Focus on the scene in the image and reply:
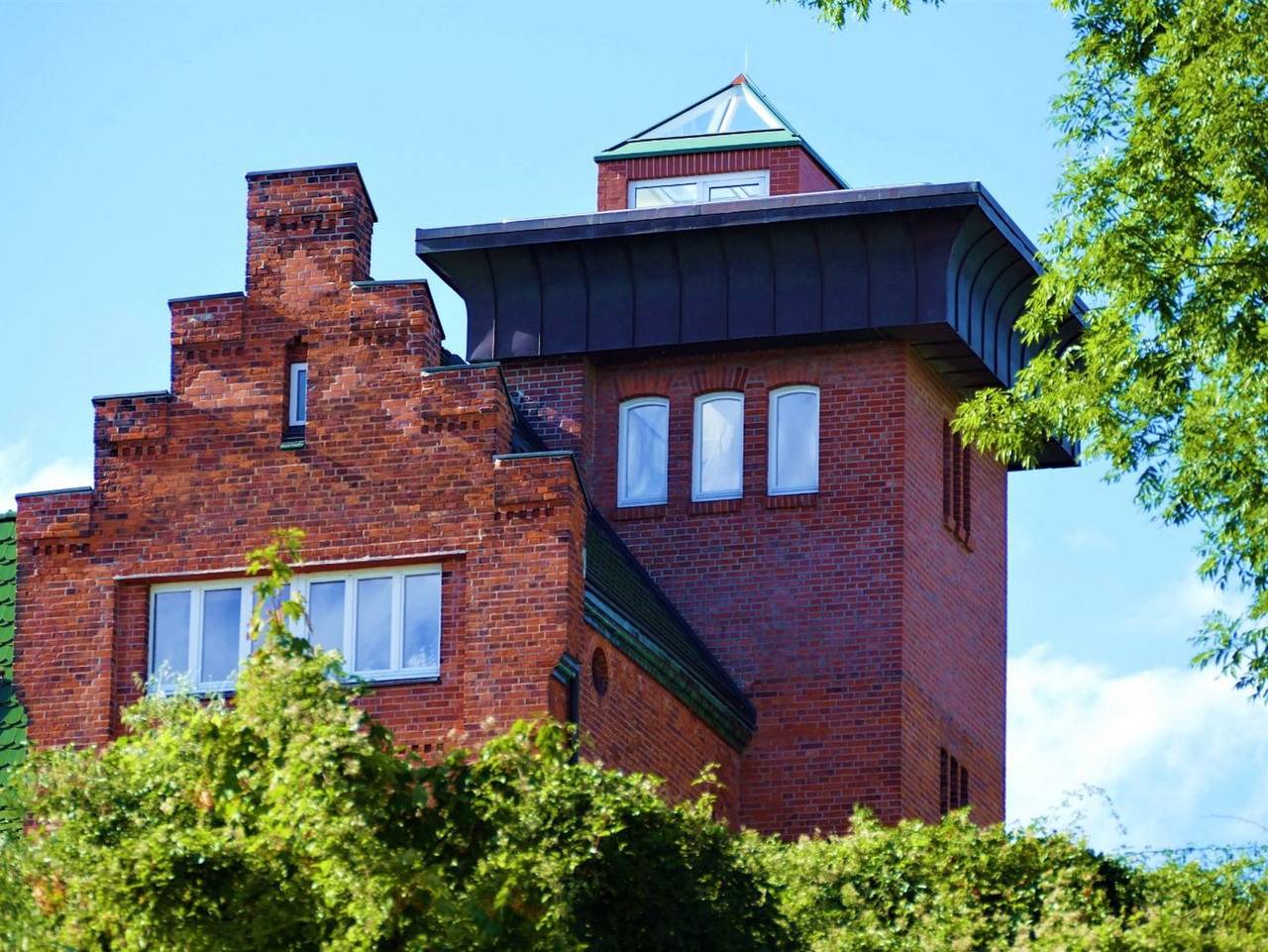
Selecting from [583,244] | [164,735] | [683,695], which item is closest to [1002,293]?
[583,244]

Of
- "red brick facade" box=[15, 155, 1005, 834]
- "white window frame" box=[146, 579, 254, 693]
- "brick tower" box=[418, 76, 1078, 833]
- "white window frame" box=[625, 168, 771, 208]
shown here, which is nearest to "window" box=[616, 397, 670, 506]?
"brick tower" box=[418, 76, 1078, 833]

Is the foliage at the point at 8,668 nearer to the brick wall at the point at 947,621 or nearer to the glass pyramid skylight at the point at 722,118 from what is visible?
the brick wall at the point at 947,621

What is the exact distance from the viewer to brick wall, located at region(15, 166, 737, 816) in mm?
27516

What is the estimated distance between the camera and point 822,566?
33.3 metres

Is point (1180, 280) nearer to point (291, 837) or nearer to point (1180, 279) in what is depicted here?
point (1180, 279)

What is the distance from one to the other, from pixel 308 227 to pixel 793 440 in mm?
7765

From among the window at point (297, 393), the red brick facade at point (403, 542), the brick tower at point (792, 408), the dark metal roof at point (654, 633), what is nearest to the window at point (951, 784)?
the brick tower at point (792, 408)

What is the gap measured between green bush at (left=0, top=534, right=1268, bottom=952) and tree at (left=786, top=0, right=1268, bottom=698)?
12.7 feet

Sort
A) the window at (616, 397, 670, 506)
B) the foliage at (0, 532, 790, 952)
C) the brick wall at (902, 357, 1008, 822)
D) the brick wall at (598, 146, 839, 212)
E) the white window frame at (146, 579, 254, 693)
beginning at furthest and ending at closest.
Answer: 1. the brick wall at (598, 146, 839, 212)
2. the window at (616, 397, 670, 506)
3. the brick wall at (902, 357, 1008, 822)
4. the white window frame at (146, 579, 254, 693)
5. the foliage at (0, 532, 790, 952)

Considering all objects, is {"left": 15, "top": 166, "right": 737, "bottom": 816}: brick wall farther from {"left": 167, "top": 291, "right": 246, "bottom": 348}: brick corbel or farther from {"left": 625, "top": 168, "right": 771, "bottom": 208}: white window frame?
{"left": 625, "top": 168, "right": 771, "bottom": 208}: white window frame

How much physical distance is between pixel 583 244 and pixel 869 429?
14.0 ft

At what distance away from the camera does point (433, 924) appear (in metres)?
17.0

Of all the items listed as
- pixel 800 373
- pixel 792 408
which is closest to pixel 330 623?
pixel 792 408

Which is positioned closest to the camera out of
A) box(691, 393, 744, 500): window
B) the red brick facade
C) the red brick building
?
the red brick facade
